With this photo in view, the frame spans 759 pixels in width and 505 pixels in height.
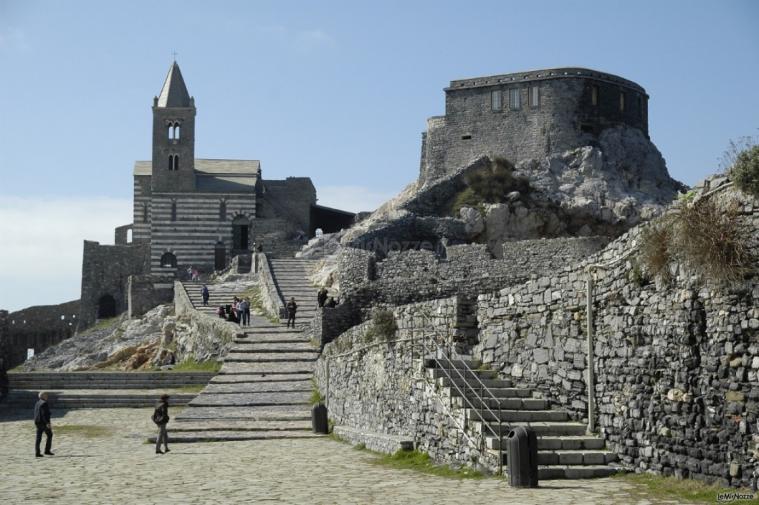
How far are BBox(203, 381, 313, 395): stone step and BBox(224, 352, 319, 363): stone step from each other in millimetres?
2442

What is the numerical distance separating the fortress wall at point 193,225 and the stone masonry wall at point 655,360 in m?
47.1

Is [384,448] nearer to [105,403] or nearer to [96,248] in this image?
[105,403]

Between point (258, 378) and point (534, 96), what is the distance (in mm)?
27674

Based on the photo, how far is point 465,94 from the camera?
52.9m

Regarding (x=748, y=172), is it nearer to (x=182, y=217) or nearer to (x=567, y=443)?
(x=567, y=443)

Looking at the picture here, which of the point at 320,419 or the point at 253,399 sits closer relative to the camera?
the point at 320,419

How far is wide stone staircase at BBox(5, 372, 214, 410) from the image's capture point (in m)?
29.4

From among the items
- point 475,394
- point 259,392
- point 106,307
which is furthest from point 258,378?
point 106,307

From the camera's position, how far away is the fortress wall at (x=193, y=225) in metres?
62.6

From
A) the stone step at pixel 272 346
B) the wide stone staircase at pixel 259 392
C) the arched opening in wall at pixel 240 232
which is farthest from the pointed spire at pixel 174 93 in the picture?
the stone step at pixel 272 346

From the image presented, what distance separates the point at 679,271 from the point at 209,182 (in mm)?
53536

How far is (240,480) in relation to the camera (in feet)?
50.1

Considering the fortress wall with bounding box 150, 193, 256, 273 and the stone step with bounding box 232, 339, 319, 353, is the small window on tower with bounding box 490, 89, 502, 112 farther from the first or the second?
the stone step with bounding box 232, 339, 319, 353

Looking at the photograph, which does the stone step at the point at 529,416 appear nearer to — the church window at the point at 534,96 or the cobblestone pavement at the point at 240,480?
the cobblestone pavement at the point at 240,480
